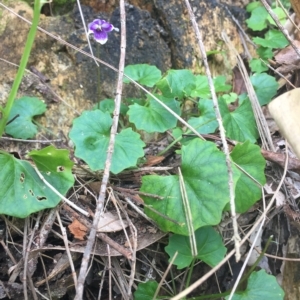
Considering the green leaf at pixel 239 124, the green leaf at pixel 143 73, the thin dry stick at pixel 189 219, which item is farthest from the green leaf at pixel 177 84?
the thin dry stick at pixel 189 219

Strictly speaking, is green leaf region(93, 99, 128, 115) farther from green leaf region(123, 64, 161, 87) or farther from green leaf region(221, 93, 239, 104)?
green leaf region(221, 93, 239, 104)

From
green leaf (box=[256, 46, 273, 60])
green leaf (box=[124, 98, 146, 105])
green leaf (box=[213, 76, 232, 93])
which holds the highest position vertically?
green leaf (box=[256, 46, 273, 60])

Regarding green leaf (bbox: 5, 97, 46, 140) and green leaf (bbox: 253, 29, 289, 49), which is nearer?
green leaf (bbox: 5, 97, 46, 140)

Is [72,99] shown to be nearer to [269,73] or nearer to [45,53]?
[45,53]

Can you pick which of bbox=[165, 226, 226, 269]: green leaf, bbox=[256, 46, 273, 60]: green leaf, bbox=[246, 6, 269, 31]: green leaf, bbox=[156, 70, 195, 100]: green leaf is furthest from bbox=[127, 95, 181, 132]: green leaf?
bbox=[246, 6, 269, 31]: green leaf

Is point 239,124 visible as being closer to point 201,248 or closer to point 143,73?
point 143,73

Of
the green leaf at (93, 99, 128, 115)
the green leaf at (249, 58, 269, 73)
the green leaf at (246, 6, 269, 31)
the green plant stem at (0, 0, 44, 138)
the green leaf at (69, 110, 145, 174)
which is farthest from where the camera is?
the green leaf at (246, 6, 269, 31)

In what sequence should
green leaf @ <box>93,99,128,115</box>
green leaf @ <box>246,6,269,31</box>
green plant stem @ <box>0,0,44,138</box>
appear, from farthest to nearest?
green leaf @ <box>246,6,269,31</box>, green leaf @ <box>93,99,128,115</box>, green plant stem @ <box>0,0,44,138</box>

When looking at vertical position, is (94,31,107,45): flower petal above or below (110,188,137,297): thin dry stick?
above
